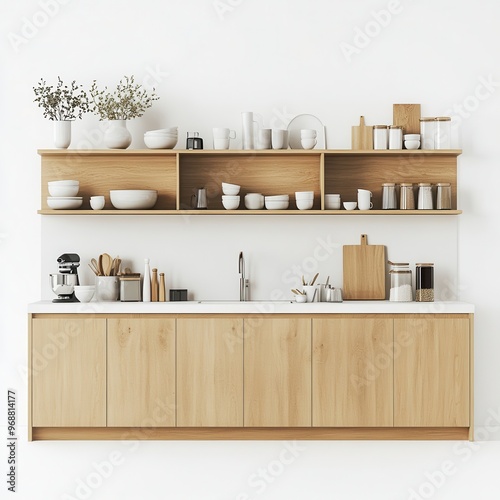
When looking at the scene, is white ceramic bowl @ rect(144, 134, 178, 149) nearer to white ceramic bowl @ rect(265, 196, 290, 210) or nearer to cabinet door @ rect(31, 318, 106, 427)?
white ceramic bowl @ rect(265, 196, 290, 210)

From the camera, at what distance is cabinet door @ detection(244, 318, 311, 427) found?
4.22 metres

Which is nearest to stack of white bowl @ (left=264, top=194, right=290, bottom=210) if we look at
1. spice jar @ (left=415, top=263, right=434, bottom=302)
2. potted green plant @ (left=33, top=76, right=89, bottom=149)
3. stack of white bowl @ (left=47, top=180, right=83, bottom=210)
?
spice jar @ (left=415, top=263, right=434, bottom=302)

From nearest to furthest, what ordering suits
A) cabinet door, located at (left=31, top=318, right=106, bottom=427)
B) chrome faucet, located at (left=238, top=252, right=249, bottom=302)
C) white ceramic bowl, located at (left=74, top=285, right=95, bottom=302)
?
1. cabinet door, located at (left=31, top=318, right=106, bottom=427)
2. white ceramic bowl, located at (left=74, top=285, right=95, bottom=302)
3. chrome faucet, located at (left=238, top=252, right=249, bottom=302)

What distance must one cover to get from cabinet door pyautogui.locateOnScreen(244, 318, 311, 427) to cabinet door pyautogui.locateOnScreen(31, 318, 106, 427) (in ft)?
2.82

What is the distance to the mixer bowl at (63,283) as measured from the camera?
4.45 m

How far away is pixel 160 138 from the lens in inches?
176

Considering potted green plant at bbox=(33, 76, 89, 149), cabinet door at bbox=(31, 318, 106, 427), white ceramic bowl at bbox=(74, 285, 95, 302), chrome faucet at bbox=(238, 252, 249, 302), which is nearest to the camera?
cabinet door at bbox=(31, 318, 106, 427)

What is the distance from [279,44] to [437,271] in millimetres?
1761

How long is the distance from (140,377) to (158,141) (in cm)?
143

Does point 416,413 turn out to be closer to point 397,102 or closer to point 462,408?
point 462,408

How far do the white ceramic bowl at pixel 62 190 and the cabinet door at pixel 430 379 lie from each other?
83.8 inches

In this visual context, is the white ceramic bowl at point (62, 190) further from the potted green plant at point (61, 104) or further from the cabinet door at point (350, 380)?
the cabinet door at point (350, 380)

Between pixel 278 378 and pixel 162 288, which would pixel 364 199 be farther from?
pixel 162 288

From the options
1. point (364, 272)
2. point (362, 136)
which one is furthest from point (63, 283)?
point (362, 136)
